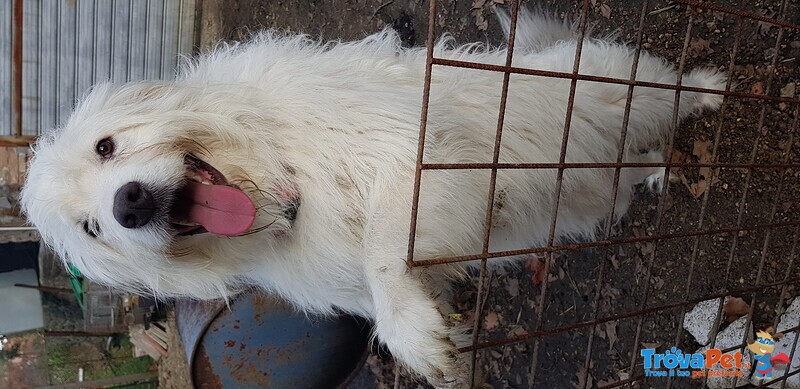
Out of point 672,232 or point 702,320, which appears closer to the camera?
point 672,232

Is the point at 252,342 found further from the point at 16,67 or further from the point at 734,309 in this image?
the point at 16,67

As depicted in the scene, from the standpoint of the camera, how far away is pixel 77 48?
17.1ft

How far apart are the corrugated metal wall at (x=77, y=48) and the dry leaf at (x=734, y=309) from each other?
466 centimetres

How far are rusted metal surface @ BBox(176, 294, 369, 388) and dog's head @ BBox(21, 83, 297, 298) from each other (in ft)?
4.78

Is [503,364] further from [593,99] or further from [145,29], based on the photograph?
[145,29]

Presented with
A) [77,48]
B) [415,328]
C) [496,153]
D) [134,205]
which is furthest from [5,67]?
[496,153]

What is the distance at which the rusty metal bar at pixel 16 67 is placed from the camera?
16.0 feet

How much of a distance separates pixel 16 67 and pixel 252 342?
3.35m

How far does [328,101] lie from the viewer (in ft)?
6.23

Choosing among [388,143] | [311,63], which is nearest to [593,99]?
[388,143]

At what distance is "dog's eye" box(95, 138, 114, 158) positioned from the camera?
6.18 ft

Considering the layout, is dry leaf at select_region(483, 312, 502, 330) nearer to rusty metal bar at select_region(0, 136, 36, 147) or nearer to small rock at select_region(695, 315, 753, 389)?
small rock at select_region(695, 315, 753, 389)

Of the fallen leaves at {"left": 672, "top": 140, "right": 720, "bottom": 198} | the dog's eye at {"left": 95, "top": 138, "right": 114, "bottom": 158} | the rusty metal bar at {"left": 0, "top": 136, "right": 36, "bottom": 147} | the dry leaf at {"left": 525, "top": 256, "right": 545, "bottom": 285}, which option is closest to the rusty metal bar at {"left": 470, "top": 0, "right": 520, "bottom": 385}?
the dog's eye at {"left": 95, "top": 138, "right": 114, "bottom": 158}

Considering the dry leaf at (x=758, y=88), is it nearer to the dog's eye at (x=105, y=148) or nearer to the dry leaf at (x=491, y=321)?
the dry leaf at (x=491, y=321)
